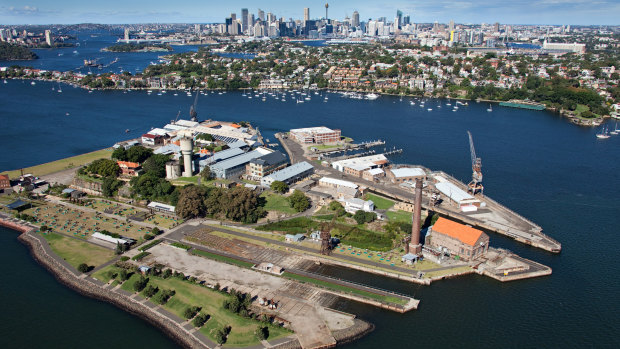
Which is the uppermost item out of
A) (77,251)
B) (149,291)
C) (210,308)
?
(77,251)

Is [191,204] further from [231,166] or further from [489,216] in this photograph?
[489,216]

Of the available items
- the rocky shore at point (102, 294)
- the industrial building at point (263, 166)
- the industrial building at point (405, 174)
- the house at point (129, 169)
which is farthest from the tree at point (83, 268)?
the industrial building at point (405, 174)

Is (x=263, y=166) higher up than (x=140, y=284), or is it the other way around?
(x=263, y=166)

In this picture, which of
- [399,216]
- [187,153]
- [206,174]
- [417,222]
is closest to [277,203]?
[206,174]

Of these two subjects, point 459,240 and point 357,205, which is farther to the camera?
point 357,205

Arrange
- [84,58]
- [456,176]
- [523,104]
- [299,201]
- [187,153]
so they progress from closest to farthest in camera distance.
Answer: [299,201]
[187,153]
[456,176]
[523,104]
[84,58]

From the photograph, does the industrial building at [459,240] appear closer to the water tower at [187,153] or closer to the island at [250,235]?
the island at [250,235]

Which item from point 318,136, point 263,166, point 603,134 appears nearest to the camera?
point 263,166

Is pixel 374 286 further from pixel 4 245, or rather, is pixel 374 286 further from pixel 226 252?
pixel 4 245
